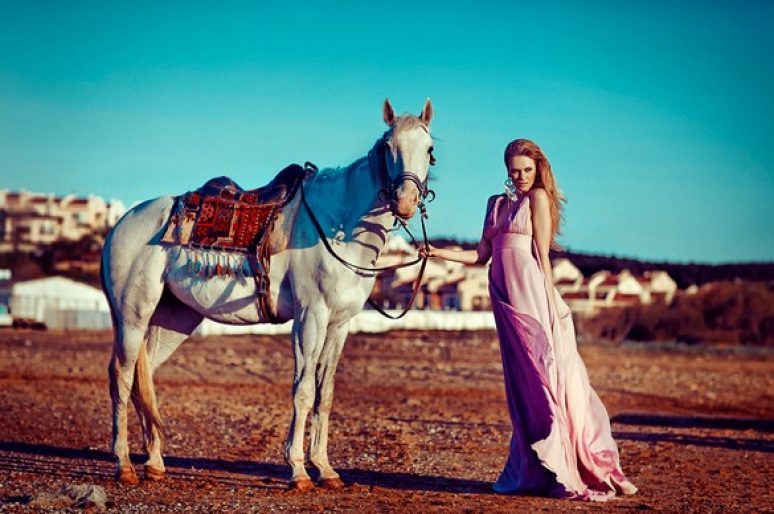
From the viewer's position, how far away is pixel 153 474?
9656 millimetres

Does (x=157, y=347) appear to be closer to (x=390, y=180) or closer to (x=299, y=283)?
(x=299, y=283)

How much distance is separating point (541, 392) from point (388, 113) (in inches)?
107

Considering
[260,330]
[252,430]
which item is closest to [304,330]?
[252,430]

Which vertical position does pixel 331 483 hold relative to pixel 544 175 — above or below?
below

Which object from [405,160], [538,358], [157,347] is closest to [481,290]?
[157,347]

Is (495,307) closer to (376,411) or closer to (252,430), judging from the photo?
(252,430)

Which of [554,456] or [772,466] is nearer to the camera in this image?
[554,456]

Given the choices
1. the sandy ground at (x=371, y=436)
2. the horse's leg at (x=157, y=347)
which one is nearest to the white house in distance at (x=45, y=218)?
the sandy ground at (x=371, y=436)

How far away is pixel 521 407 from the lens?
913 centimetres

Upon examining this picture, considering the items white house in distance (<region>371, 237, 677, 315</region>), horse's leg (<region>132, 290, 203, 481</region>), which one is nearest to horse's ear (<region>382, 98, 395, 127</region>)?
horse's leg (<region>132, 290, 203, 481</region>)

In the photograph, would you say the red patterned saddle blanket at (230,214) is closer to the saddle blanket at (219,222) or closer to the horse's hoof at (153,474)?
the saddle blanket at (219,222)

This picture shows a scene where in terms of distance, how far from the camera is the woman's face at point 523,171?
31.0ft

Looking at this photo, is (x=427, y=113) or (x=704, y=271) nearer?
(x=427, y=113)

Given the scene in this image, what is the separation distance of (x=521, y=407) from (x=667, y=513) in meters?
1.50
